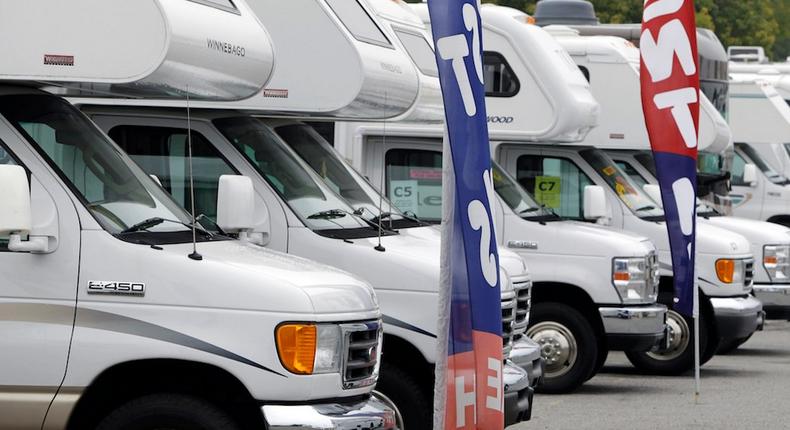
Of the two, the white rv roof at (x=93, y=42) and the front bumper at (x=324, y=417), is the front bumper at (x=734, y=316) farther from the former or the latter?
the white rv roof at (x=93, y=42)

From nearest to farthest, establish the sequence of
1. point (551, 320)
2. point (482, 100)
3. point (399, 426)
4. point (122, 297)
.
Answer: point (122, 297), point (482, 100), point (399, 426), point (551, 320)

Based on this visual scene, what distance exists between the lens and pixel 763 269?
58.4 ft

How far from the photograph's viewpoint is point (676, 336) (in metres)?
15.8

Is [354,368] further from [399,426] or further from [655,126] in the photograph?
[655,126]

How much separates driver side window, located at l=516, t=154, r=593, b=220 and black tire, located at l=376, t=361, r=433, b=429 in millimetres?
5224

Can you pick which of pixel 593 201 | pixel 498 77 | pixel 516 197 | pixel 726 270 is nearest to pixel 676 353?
pixel 726 270

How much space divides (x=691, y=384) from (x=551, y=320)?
5.92 ft

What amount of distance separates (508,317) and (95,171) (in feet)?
11.3

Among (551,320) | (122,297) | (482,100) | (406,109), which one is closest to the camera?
(122,297)

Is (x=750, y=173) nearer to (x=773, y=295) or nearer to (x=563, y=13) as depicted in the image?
(x=563, y=13)

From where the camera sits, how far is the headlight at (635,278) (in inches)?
549

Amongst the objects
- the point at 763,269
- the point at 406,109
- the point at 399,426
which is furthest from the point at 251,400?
the point at 763,269

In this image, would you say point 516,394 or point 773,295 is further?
point 773,295

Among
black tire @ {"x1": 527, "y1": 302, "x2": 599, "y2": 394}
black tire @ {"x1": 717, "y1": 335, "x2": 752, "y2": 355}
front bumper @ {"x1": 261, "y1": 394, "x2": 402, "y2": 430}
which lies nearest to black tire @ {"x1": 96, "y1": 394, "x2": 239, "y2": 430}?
front bumper @ {"x1": 261, "y1": 394, "x2": 402, "y2": 430}
